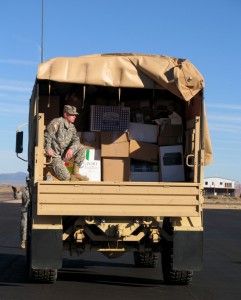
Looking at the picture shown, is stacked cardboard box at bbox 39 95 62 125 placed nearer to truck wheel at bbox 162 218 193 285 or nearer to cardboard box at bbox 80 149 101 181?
cardboard box at bbox 80 149 101 181

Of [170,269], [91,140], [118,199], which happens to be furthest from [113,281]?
[91,140]

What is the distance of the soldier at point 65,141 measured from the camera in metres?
10.0

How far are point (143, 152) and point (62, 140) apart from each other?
1.32 metres

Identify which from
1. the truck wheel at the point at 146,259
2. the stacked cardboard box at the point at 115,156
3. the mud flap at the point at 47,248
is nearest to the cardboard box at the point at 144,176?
the stacked cardboard box at the point at 115,156

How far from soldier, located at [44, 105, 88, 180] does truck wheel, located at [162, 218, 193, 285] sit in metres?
1.42

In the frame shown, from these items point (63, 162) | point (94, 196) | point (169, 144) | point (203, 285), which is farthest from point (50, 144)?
point (203, 285)

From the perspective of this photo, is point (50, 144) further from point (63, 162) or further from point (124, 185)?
point (124, 185)

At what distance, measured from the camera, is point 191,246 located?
31.5ft

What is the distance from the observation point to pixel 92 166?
1055 cm

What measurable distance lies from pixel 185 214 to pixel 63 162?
194cm

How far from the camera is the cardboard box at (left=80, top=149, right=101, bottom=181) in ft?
34.5

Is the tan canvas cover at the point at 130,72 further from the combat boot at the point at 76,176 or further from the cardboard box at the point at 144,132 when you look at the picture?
the combat boot at the point at 76,176

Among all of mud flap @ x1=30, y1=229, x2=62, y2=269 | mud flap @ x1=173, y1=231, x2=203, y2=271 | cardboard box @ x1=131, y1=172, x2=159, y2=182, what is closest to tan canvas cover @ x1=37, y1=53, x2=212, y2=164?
cardboard box @ x1=131, y1=172, x2=159, y2=182

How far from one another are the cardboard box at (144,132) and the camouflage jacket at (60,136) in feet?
3.27
